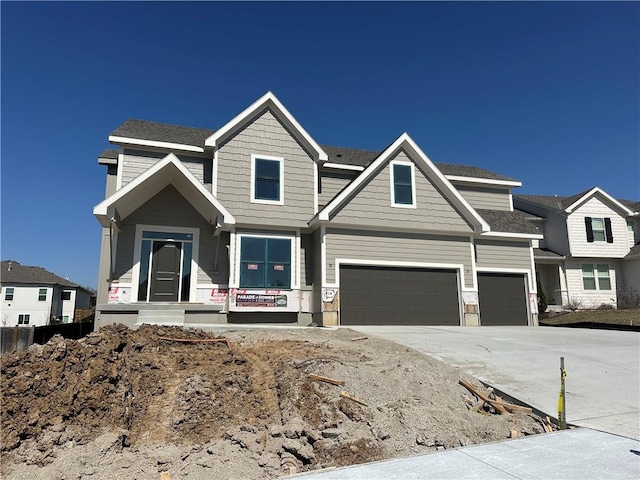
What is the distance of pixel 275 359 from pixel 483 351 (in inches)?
192

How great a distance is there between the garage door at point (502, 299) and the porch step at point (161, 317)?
10.8 meters

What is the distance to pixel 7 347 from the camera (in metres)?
9.02

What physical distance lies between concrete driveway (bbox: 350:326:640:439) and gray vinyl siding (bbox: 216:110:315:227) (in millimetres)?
4989

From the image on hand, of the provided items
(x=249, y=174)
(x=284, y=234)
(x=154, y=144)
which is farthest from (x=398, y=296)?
(x=154, y=144)

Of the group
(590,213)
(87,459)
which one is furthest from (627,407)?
(590,213)

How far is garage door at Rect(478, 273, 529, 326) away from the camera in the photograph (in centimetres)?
1599

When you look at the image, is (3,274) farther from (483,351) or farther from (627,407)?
(627,407)

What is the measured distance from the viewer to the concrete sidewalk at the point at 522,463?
13.7 ft

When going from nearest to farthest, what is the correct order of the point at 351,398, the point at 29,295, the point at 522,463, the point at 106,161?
the point at 522,463
the point at 351,398
the point at 106,161
the point at 29,295

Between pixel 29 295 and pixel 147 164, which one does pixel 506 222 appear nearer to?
pixel 147 164

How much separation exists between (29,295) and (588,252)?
4637cm

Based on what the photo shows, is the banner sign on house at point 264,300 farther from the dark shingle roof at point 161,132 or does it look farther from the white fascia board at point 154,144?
the dark shingle roof at point 161,132

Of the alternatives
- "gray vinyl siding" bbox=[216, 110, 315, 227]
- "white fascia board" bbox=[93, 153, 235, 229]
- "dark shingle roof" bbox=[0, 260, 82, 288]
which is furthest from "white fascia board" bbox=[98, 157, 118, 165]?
"dark shingle roof" bbox=[0, 260, 82, 288]

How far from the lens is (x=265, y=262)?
13.9m
